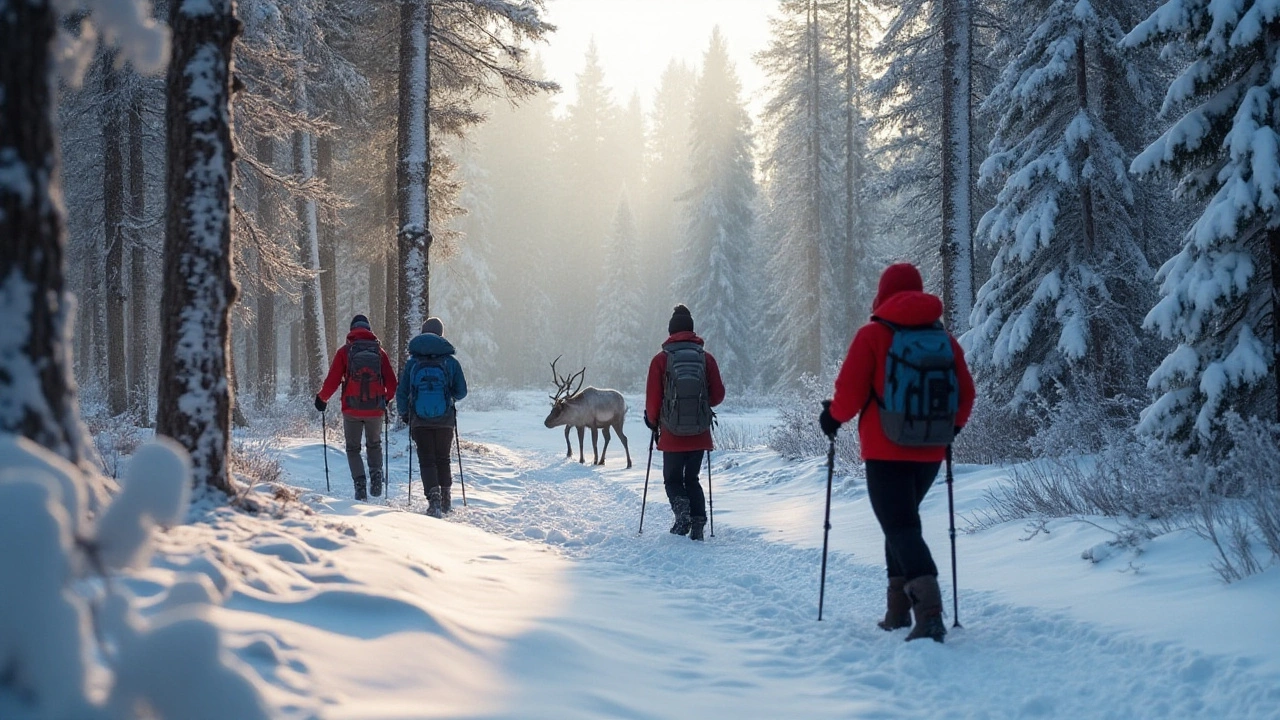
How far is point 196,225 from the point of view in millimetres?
4535

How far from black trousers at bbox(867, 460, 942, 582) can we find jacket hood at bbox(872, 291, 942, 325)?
910mm

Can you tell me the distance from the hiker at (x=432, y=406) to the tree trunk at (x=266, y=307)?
905 centimetres

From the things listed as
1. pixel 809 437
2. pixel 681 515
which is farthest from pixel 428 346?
pixel 809 437

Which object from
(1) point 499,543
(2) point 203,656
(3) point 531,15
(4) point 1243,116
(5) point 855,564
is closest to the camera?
(2) point 203,656

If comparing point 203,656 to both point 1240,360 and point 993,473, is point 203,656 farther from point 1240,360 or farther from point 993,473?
point 993,473

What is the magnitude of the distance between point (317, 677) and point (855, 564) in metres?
5.30

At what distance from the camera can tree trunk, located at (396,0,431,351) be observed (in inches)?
551

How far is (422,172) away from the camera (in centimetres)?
1412

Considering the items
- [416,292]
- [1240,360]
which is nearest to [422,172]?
[416,292]

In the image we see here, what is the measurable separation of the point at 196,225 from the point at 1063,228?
38.0ft

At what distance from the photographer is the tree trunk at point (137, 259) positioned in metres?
14.8

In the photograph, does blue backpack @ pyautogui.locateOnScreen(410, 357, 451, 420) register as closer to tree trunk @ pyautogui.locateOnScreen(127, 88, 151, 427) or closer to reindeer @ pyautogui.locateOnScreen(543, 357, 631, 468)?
tree trunk @ pyautogui.locateOnScreen(127, 88, 151, 427)

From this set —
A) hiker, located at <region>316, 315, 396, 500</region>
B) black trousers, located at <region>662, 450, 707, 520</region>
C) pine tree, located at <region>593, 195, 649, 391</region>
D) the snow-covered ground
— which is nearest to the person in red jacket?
the snow-covered ground

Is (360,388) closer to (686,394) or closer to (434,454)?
(434,454)
